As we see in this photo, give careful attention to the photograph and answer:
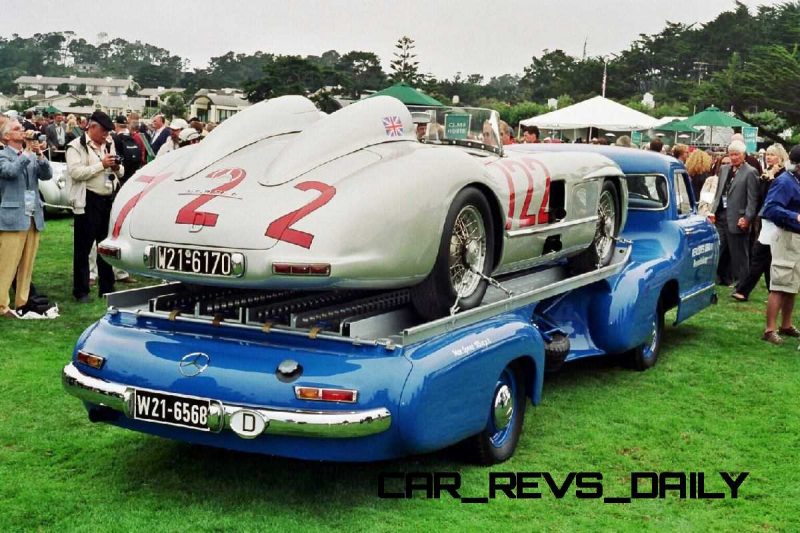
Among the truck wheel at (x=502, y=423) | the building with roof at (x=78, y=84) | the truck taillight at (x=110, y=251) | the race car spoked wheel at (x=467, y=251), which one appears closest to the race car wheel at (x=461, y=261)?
the race car spoked wheel at (x=467, y=251)

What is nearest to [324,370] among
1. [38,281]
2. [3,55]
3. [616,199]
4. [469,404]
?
[469,404]

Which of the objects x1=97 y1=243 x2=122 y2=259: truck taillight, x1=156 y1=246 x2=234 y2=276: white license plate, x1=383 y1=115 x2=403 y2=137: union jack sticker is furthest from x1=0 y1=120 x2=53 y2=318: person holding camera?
x1=383 y1=115 x2=403 y2=137: union jack sticker

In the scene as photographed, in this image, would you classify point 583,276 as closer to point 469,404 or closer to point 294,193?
point 469,404

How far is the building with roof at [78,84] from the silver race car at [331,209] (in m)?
154

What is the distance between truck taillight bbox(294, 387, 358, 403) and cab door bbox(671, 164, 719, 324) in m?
4.83

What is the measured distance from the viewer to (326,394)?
4461 millimetres

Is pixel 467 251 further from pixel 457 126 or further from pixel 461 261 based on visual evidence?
pixel 457 126

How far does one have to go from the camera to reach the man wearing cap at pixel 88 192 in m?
9.81

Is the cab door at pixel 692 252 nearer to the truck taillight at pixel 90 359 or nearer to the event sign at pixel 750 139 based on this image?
the truck taillight at pixel 90 359

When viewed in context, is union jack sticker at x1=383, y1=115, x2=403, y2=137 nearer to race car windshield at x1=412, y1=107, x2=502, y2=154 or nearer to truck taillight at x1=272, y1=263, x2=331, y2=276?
race car windshield at x1=412, y1=107, x2=502, y2=154

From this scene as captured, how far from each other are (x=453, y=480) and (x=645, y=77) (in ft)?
361

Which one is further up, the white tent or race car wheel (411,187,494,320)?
the white tent

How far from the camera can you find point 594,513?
4.92 metres

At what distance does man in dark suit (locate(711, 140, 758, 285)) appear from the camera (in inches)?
460
